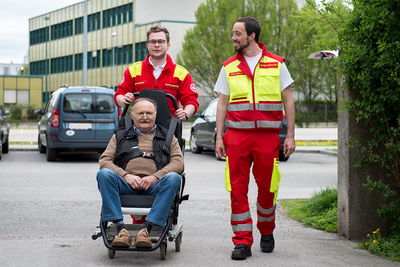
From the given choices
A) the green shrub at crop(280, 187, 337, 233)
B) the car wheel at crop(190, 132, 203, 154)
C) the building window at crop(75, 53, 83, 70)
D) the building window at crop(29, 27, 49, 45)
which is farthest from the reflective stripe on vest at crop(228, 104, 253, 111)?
the building window at crop(29, 27, 49, 45)

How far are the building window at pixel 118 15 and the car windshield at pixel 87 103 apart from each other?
146 ft

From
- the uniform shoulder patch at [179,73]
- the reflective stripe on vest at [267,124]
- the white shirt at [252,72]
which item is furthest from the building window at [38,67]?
the reflective stripe on vest at [267,124]

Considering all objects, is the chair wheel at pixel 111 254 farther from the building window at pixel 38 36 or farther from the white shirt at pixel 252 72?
the building window at pixel 38 36

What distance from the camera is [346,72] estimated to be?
17.6ft

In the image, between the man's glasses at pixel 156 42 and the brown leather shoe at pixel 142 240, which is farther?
the man's glasses at pixel 156 42

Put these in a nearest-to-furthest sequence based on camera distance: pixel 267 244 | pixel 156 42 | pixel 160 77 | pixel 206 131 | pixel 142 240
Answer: pixel 142 240 → pixel 267 244 → pixel 156 42 → pixel 160 77 → pixel 206 131

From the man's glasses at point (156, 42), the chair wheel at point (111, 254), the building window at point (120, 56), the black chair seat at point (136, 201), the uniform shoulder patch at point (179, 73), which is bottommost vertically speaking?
the chair wheel at point (111, 254)

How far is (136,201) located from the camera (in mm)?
4871

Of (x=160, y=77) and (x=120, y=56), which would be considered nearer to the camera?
(x=160, y=77)

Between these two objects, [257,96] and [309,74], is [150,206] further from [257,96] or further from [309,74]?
[309,74]

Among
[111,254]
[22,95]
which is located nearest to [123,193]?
[111,254]

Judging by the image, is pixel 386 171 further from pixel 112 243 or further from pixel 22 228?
pixel 22 228

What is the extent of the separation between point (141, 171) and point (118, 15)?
56.2 meters

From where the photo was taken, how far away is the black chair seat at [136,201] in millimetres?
4862
